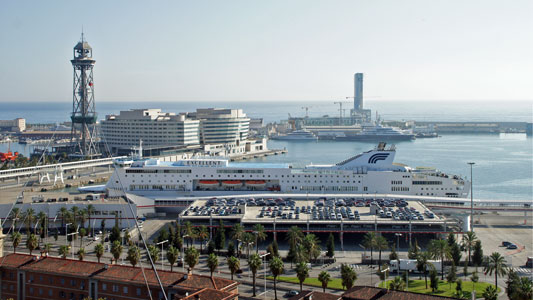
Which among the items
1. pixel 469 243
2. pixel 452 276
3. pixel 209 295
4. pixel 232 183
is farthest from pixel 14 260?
pixel 232 183

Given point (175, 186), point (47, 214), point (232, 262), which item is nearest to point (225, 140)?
point (175, 186)

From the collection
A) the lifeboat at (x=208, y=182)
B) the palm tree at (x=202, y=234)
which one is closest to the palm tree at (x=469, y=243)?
the palm tree at (x=202, y=234)

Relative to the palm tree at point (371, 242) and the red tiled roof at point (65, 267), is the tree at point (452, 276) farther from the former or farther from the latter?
the red tiled roof at point (65, 267)

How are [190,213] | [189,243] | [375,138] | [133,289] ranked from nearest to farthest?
[133,289] < [189,243] < [190,213] < [375,138]

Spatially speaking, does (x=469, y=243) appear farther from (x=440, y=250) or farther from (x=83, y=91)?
(x=83, y=91)

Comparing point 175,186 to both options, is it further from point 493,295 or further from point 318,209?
point 493,295
